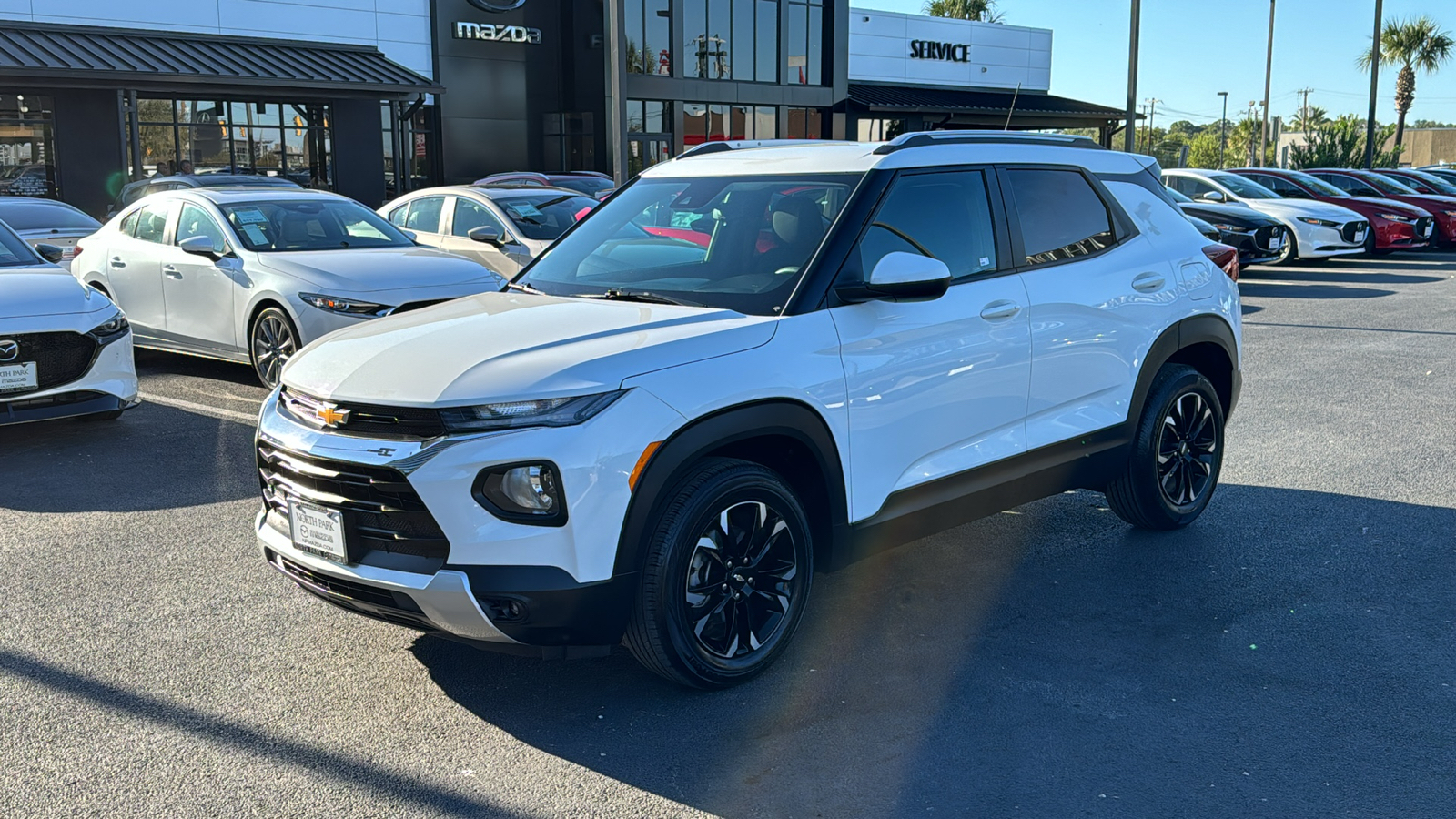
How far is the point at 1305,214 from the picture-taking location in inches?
833

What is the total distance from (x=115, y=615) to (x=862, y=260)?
3175 mm

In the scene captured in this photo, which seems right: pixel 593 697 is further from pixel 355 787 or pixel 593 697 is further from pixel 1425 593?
pixel 1425 593

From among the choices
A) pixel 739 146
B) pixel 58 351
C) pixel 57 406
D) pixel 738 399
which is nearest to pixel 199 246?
pixel 58 351

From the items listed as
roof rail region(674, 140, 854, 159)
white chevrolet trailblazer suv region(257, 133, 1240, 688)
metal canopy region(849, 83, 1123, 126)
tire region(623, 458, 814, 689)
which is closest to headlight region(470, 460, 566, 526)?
white chevrolet trailblazer suv region(257, 133, 1240, 688)

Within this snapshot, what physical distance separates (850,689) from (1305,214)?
1981cm

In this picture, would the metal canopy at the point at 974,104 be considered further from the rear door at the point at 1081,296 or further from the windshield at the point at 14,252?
the rear door at the point at 1081,296

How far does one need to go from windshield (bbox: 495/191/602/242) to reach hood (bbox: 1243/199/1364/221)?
1290 centimetres

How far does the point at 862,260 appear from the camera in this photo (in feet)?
14.8

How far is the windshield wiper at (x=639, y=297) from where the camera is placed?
176 inches

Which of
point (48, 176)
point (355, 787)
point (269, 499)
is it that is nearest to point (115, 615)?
point (269, 499)

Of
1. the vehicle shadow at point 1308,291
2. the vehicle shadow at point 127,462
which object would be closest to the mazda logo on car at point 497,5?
the vehicle shadow at point 1308,291

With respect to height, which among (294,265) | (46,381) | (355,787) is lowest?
(355,787)

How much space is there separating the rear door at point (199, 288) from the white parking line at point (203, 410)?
57cm

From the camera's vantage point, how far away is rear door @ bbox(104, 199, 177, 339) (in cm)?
1031
